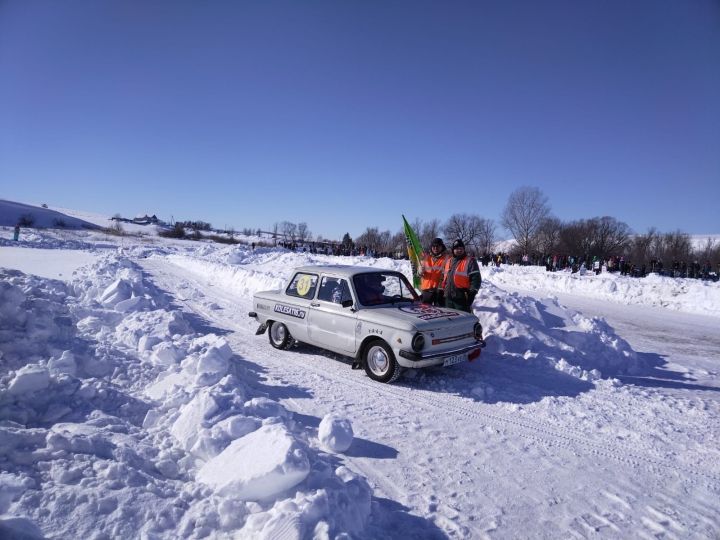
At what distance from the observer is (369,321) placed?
611cm

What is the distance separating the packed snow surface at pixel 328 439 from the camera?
107 inches

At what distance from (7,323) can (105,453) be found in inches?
136

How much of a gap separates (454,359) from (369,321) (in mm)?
1380

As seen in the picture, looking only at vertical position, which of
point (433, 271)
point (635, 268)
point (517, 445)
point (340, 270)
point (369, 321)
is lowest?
point (517, 445)

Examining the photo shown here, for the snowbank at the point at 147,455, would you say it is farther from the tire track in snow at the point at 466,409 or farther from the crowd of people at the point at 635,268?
the crowd of people at the point at 635,268

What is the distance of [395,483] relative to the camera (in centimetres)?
354

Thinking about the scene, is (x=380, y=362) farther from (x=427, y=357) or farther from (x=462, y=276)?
(x=462, y=276)

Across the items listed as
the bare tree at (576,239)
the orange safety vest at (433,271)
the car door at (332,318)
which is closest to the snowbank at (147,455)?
the car door at (332,318)

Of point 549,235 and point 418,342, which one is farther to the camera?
point 549,235

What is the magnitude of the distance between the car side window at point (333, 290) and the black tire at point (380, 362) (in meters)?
0.96

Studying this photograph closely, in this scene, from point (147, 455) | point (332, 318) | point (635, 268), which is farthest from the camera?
point (635, 268)

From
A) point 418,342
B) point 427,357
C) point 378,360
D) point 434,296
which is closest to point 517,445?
point 427,357

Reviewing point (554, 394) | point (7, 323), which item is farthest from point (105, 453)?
point (554, 394)

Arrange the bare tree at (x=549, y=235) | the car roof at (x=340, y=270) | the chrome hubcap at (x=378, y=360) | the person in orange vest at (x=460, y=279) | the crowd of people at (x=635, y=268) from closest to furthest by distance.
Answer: the chrome hubcap at (x=378, y=360), the car roof at (x=340, y=270), the person in orange vest at (x=460, y=279), the crowd of people at (x=635, y=268), the bare tree at (x=549, y=235)
